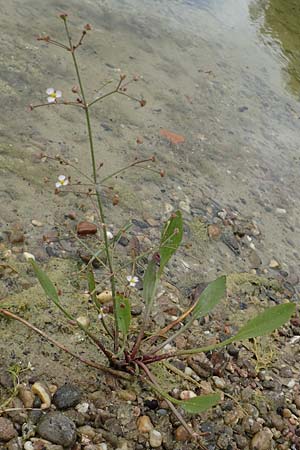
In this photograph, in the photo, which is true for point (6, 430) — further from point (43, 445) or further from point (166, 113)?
point (166, 113)

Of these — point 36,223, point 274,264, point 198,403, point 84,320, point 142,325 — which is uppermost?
point 198,403

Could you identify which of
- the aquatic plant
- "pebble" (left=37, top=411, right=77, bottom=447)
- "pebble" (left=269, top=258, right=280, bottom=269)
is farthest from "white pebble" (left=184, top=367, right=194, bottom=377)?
"pebble" (left=269, top=258, right=280, bottom=269)

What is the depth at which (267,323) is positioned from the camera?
200 cm

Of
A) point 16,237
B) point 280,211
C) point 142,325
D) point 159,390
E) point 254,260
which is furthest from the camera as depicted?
point 280,211

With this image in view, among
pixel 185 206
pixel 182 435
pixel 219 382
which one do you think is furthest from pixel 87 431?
pixel 185 206

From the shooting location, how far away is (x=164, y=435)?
194 cm

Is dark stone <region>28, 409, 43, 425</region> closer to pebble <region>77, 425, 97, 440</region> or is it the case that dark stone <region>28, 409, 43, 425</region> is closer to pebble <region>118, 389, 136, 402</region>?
pebble <region>77, 425, 97, 440</region>

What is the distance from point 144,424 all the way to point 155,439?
0.06 metres

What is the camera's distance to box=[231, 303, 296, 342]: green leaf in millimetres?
1986

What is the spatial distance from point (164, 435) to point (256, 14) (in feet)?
18.6

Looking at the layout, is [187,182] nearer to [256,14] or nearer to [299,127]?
[299,127]

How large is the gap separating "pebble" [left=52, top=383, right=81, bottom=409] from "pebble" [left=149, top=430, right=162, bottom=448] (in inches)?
10.9

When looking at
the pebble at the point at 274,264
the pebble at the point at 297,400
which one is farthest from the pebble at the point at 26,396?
the pebble at the point at 274,264

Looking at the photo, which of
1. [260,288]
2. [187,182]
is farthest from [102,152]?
[260,288]
